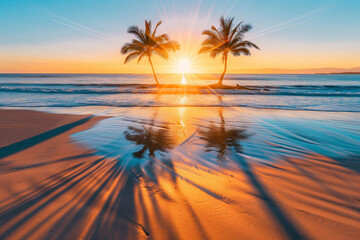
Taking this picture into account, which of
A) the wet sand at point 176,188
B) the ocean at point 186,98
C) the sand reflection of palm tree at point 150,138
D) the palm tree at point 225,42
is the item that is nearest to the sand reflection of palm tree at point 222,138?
the wet sand at point 176,188

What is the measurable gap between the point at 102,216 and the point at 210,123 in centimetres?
521

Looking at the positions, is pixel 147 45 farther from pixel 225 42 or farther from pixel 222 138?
pixel 222 138

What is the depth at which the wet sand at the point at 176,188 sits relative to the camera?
1788 mm

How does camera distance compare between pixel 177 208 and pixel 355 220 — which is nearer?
pixel 355 220

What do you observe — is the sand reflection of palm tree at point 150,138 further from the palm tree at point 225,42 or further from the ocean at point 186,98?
the palm tree at point 225,42

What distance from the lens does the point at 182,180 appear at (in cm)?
271

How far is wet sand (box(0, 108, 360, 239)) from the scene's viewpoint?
1788 millimetres

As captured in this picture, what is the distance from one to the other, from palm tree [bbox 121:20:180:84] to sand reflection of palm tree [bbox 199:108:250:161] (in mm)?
20516

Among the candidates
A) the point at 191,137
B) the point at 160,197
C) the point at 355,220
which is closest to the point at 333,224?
the point at 355,220

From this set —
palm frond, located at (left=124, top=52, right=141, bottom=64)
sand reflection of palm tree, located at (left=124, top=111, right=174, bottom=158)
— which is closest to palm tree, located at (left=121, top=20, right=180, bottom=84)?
palm frond, located at (left=124, top=52, right=141, bottom=64)

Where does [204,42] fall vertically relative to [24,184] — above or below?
above

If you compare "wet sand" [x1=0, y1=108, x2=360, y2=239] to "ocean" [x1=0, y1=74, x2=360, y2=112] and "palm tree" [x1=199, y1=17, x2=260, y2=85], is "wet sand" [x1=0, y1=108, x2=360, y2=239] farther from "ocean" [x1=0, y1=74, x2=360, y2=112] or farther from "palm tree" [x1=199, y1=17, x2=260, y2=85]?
"palm tree" [x1=199, y1=17, x2=260, y2=85]

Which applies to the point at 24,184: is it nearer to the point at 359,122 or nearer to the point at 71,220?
the point at 71,220

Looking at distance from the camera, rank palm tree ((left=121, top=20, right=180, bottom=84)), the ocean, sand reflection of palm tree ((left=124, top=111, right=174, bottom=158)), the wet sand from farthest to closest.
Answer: palm tree ((left=121, top=20, right=180, bottom=84))
the ocean
sand reflection of palm tree ((left=124, top=111, right=174, bottom=158))
the wet sand
